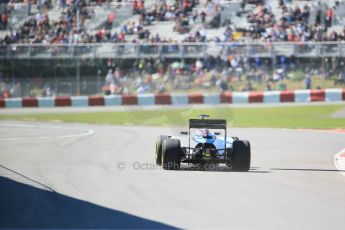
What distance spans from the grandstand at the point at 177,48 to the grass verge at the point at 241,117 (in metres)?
1.52

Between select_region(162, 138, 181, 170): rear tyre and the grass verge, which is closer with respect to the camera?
select_region(162, 138, 181, 170): rear tyre

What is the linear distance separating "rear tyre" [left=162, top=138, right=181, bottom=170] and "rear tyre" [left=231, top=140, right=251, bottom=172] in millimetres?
909

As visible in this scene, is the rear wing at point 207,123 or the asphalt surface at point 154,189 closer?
the asphalt surface at point 154,189

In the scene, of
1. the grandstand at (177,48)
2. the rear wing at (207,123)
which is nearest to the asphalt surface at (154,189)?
the rear wing at (207,123)

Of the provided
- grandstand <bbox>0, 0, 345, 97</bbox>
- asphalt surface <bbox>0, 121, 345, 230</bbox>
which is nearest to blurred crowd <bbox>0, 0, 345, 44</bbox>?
grandstand <bbox>0, 0, 345, 97</bbox>

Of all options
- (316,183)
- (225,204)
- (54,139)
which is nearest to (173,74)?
(54,139)

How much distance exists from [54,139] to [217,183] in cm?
974

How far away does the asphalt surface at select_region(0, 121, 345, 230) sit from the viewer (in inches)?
345

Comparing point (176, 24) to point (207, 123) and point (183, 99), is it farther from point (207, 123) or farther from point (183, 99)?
point (207, 123)

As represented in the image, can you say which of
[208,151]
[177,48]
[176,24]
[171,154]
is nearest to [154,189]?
[171,154]

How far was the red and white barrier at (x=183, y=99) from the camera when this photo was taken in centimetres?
3338

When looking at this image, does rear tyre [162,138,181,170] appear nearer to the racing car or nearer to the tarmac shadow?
the racing car

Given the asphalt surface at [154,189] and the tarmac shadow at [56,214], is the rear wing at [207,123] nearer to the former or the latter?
the asphalt surface at [154,189]

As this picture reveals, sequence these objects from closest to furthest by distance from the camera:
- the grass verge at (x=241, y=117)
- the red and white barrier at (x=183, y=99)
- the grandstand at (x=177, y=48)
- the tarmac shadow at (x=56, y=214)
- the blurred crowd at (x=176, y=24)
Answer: the tarmac shadow at (x=56, y=214), the grass verge at (x=241, y=117), the grandstand at (x=177, y=48), the red and white barrier at (x=183, y=99), the blurred crowd at (x=176, y=24)
